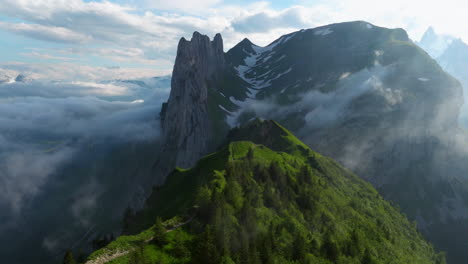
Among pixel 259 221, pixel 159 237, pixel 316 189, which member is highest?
pixel 159 237

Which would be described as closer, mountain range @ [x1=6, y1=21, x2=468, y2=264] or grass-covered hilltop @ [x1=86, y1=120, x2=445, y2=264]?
grass-covered hilltop @ [x1=86, y1=120, x2=445, y2=264]

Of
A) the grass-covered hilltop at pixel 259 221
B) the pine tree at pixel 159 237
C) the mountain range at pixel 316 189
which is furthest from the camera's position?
the mountain range at pixel 316 189

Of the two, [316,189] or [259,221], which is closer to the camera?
[259,221]

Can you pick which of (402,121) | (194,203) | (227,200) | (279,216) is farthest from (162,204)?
(402,121)

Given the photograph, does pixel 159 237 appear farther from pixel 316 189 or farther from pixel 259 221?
pixel 316 189

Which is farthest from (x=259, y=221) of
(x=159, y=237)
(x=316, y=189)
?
(x=316, y=189)

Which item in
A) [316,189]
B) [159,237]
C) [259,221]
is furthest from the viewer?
[316,189]

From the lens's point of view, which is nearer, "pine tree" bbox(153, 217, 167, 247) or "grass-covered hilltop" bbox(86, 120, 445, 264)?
"grass-covered hilltop" bbox(86, 120, 445, 264)

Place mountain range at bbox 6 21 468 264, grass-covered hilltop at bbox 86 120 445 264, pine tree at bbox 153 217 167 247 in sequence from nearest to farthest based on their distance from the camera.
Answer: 1. grass-covered hilltop at bbox 86 120 445 264
2. pine tree at bbox 153 217 167 247
3. mountain range at bbox 6 21 468 264

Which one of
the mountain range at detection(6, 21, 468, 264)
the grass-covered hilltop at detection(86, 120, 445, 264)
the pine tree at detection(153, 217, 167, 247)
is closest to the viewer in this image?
the grass-covered hilltop at detection(86, 120, 445, 264)
